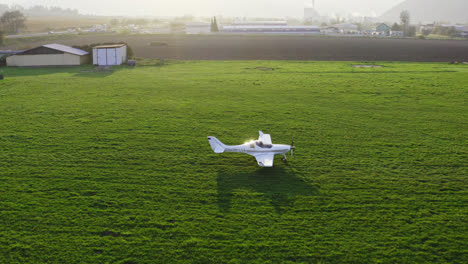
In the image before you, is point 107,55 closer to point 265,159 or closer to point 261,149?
point 261,149

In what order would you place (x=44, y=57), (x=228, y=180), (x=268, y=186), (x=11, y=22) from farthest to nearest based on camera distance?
1. (x=11, y=22)
2. (x=44, y=57)
3. (x=228, y=180)
4. (x=268, y=186)

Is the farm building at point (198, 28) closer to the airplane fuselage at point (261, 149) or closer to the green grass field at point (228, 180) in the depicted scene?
the green grass field at point (228, 180)

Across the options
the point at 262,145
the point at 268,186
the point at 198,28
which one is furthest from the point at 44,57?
the point at 198,28

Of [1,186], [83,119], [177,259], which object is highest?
[83,119]

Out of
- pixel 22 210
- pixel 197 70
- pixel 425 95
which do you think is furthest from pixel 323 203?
pixel 197 70

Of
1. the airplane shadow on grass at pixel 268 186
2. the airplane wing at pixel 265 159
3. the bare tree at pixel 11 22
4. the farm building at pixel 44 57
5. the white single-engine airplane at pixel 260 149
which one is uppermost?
the bare tree at pixel 11 22

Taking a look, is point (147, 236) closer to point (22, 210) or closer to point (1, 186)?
point (22, 210)

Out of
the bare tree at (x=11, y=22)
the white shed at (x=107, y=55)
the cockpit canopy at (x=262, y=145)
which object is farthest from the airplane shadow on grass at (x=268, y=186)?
the bare tree at (x=11, y=22)
